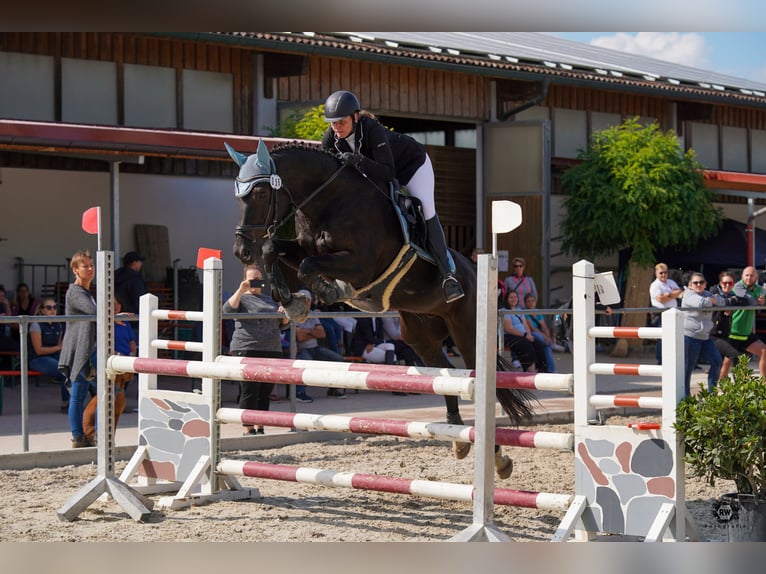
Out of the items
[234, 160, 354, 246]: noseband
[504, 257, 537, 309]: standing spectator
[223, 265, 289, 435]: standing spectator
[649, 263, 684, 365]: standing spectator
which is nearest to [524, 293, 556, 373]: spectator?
[504, 257, 537, 309]: standing spectator

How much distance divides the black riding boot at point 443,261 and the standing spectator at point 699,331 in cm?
440

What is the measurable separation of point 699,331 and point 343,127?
539 centimetres

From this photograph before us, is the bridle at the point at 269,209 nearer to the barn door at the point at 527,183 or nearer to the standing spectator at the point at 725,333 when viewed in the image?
the standing spectator at the point at 725,333

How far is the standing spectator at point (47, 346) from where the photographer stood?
914 centimetres

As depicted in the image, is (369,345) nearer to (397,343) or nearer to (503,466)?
(397,343)

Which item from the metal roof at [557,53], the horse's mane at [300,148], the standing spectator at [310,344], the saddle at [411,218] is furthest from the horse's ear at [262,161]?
the metal roof at [557,53]

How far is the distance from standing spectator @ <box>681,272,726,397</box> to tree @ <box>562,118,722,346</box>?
183 inches

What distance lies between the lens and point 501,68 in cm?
1543

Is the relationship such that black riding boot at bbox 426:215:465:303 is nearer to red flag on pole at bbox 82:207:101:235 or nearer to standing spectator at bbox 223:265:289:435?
red flag on pole at bbox 82:207:101:235

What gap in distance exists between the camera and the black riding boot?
5875 millimetres

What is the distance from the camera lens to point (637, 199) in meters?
15.3
